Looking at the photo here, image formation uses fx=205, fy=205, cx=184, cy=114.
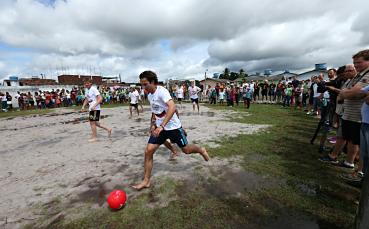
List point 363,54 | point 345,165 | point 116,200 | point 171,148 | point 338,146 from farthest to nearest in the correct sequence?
point 171,148 < point 338,146 < point 345,165 < point 363,54 < point 116,200

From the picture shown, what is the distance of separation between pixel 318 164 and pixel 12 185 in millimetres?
6034

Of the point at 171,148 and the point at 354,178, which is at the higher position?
the point at 171,148

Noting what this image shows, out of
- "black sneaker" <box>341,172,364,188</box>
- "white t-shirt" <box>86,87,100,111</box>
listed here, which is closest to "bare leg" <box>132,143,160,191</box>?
"black sneaker" <box>341,172,364,188</box>

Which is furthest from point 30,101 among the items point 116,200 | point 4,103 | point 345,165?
point 345,165

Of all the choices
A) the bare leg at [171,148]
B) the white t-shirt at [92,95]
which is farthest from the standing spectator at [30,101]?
the bare leg at [171,148]

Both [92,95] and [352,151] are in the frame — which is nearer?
[352,151]

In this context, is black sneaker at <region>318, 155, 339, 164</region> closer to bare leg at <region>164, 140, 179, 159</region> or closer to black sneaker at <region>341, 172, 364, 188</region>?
black sneaker at <region>341, 172, 364, 188</region>

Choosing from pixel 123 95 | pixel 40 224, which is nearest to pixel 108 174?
pixel 40 224

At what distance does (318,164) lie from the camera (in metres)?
4.24

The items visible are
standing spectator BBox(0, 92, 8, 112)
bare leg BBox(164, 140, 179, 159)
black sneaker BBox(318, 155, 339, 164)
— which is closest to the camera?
black sneaker BBox(318, 155, 339, 164)

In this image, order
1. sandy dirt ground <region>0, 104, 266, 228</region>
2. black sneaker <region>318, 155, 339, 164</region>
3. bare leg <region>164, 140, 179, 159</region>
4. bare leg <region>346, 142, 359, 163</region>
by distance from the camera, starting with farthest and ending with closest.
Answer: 1. bare leg <region>164, 140, 179, 159</region>
2. black sneaker <region>318, 155, 339, 164</region>
3. bare leg <region>346, 142, 359, 163</region>
4. sandy dirt ground <region>0, 104, 266, 228</region>

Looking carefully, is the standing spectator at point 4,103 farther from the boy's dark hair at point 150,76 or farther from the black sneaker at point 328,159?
the black sneaker at point 328,159

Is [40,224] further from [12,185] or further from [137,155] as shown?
[137,155]

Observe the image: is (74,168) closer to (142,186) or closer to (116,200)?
(142,186)
